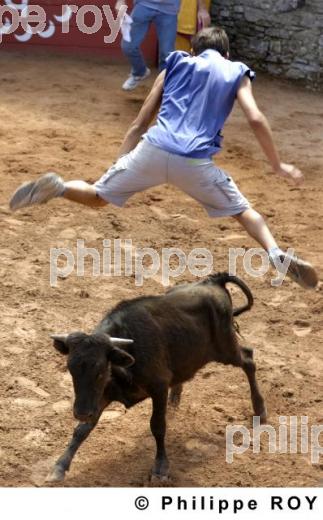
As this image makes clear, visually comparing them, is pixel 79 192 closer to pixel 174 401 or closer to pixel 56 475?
pixel 174 401

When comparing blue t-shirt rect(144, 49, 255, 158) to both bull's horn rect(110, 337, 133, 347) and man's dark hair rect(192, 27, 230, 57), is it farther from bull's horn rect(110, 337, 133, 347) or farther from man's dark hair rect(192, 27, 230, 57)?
bull's horn rect(110, 337, 133, 347)

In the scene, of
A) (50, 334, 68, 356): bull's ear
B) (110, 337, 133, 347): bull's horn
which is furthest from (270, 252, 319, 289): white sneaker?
(50, 334, 68, 356): bull's ear

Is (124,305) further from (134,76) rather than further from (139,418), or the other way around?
(134,76)

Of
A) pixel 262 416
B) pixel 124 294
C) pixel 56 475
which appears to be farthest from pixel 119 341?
pixel 124 294

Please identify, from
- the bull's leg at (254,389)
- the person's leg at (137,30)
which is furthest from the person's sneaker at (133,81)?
the bull's leg at (254,389)

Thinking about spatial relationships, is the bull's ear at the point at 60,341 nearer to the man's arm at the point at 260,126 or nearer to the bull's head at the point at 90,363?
the bull's head at the point at 90,363

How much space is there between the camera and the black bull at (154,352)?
5.19m

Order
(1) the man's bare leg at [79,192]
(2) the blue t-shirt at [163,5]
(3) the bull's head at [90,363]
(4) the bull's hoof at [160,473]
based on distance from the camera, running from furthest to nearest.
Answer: (2) the blue t-shirt at [163,5]
(1) the man's bare leg at [79,192]
(4) the bull's hoof at [160,473]
(3) the bull's head at [90,363]

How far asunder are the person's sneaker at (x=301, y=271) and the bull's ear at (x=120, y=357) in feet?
4.59

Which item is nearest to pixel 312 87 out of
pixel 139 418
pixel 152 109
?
pixel 152 109

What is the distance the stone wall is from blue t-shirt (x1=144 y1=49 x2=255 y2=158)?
7288 millimetres

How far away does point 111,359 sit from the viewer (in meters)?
5.26

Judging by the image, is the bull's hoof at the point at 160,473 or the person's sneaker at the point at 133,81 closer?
the bull's hoof at the point at 160,473
